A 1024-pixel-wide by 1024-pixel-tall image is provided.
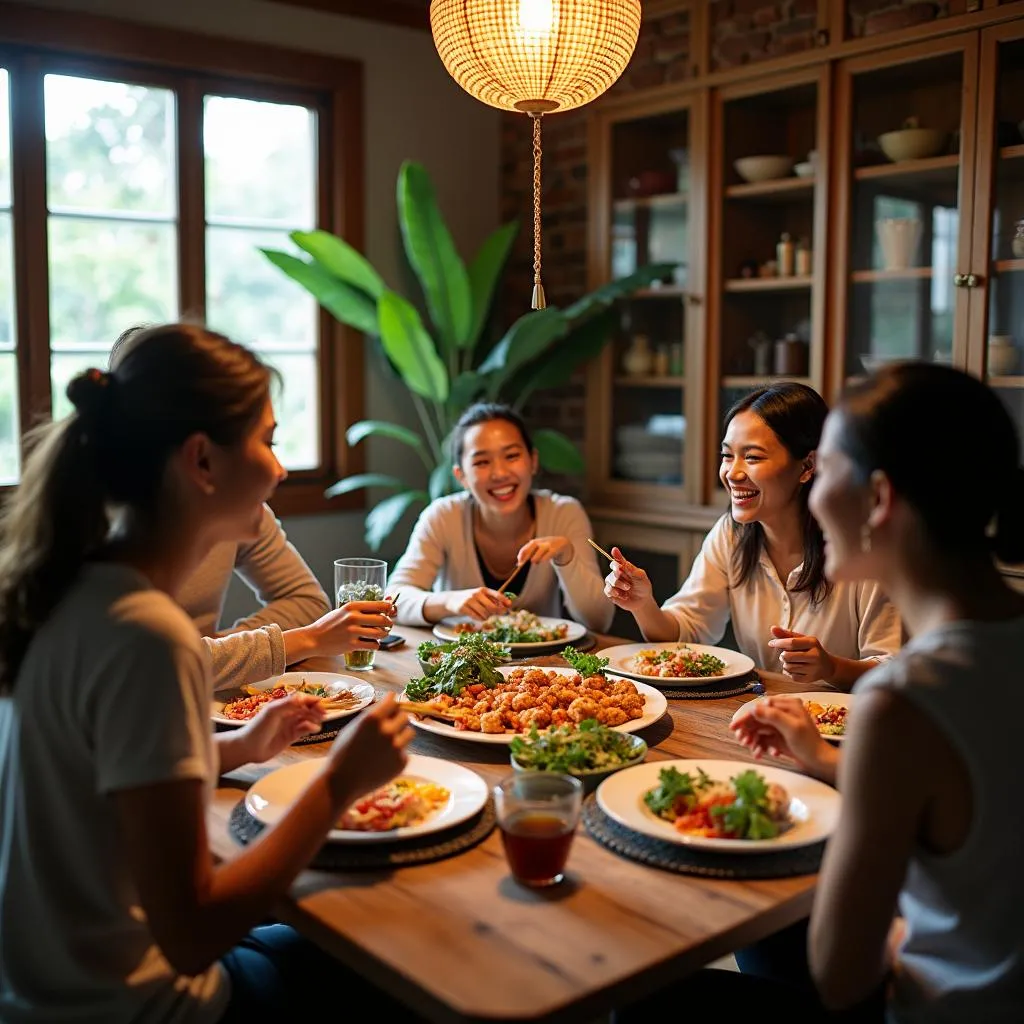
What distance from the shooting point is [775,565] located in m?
2.48

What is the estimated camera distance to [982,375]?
3270 mm

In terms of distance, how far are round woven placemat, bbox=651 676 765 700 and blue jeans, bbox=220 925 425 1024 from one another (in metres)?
0.72

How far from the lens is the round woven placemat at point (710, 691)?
6.77ft

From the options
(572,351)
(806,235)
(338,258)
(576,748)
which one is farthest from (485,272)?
(576,748)

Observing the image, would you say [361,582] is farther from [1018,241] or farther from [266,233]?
[266,233]

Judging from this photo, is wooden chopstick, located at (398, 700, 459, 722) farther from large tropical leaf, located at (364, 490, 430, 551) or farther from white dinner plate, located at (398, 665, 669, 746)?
large tropical leaf, located at (364, 490, 430, 551)

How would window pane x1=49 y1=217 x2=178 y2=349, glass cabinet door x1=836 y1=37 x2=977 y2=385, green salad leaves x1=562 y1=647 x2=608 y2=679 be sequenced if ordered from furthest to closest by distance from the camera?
window pane x1=49 y1=217 x2=178 y2=349
glass cabinet door x1=836 y1=37 x2=977 y2=385
green salad leaves x1=562 y1=647 x2=608 y2=679

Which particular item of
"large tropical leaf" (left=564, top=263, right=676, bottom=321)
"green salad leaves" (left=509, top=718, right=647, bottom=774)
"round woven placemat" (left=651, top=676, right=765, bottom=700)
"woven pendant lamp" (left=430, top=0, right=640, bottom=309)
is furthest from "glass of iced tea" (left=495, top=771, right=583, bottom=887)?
"large tropical leaf" (left=564, top=263, right=676, bottom=321)

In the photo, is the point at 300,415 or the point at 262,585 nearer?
the point at 262,585

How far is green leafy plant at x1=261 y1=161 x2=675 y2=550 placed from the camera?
3.97 m

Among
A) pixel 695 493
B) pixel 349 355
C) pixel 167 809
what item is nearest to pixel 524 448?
pixel 695 493

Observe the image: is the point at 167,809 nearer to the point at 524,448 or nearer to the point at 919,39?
the point at 524,448

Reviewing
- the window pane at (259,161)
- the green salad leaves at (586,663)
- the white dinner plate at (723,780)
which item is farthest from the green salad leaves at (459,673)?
the window pane at (259,161)

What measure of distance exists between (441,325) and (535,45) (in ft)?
6.98
